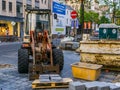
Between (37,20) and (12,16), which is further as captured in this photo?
(12,16)

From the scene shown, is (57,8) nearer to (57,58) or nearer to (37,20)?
(37,20)

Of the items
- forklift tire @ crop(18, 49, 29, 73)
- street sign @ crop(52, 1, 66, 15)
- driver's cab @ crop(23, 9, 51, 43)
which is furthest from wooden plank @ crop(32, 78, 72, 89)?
street sign @ crop(52, 1, 66, 15)

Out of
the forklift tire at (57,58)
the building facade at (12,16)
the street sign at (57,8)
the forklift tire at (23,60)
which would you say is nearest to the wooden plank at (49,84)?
the forklift tire at (23,60)

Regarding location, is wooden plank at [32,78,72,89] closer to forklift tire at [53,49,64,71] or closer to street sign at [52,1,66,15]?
forklift tire at [53,49,64,71]

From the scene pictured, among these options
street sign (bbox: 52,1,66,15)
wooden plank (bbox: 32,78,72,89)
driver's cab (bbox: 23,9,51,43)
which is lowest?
wooden plank (bbox: 32,78,72,89)

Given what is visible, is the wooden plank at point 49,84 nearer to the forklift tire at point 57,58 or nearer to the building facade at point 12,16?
the forklift tire at point 57,58

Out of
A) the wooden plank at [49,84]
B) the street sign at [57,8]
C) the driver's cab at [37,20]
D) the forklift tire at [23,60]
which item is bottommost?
the wooden plank at [49,84]

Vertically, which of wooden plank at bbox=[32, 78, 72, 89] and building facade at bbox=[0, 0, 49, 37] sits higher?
building facade at bbox=[0, 0, 49, 37]

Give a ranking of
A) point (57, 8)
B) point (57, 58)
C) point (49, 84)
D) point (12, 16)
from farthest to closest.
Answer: point (12, 16)
point (57, 8)
point (57, 58)
point (49, 84)

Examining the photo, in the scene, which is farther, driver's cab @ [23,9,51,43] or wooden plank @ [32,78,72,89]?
driver's cab @ [23,9,51,43]

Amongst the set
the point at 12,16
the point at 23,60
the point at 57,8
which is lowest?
the point at 23,60

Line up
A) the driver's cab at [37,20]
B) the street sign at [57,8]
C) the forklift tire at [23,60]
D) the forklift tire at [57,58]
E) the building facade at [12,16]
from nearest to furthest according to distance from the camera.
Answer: the forklift tire at [23,60], the forklift tire at [57,58], the driver's cab at [37,20], the street sign at [57,8], the building facade at [12,16]

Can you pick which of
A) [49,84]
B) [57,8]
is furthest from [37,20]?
[57,8]

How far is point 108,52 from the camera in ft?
46.2
